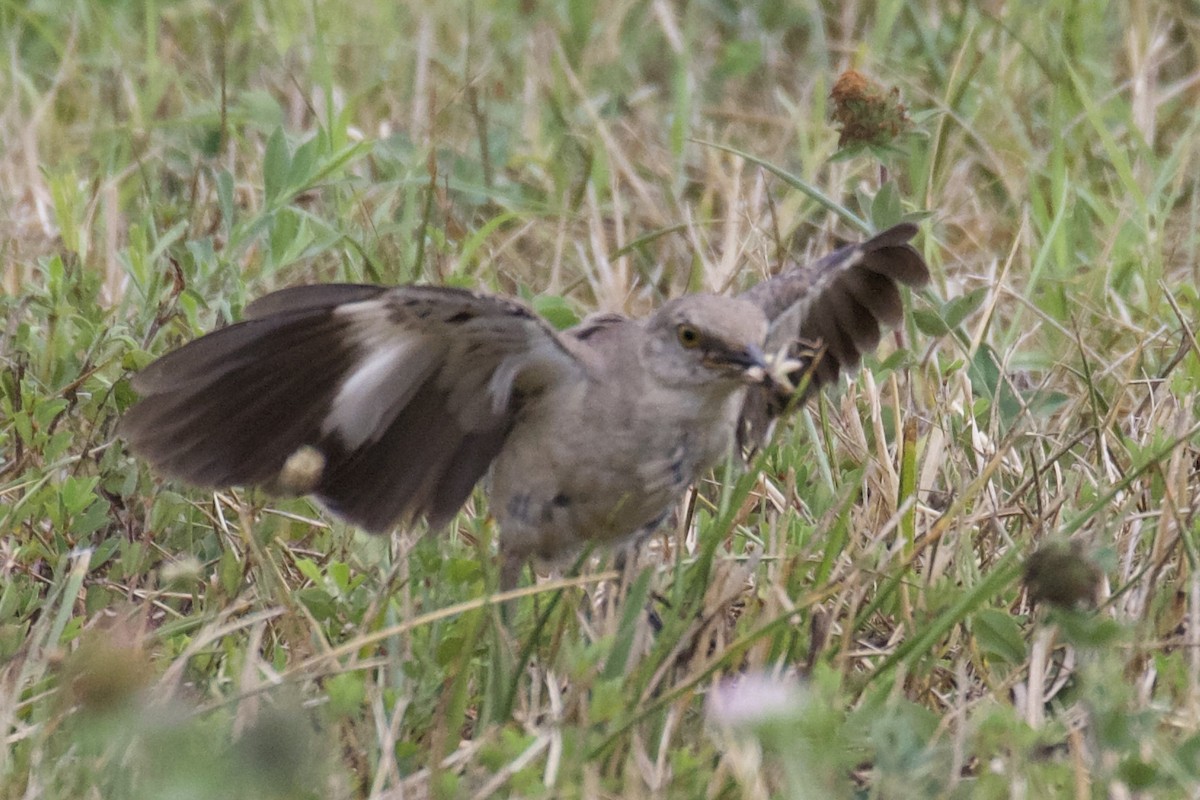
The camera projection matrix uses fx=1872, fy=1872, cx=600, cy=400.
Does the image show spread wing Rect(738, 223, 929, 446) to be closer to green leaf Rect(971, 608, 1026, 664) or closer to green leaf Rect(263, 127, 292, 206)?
green leaf Rect(971, 608, 1026, 664)

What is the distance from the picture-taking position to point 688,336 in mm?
3311

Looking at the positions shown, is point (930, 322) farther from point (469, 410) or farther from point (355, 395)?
point (355, 395)

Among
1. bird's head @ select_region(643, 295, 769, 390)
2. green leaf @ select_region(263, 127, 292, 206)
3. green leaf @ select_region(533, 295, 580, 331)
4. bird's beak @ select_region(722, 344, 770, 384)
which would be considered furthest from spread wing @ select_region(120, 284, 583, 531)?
green leaf @ select_region(263, 127, 292, 206)

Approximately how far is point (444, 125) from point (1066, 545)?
3.71 meters

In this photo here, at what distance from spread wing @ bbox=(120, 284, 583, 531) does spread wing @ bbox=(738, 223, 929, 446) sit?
0.48 m

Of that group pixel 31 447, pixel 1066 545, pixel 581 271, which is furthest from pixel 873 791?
pixel 581 271

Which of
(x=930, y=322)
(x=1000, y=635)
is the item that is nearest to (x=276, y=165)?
(x=930, y=322)

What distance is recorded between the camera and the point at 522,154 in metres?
5.75

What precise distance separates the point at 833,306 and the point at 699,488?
1.80 feet

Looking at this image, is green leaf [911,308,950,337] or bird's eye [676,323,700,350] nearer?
bird's eye [676,323,700,350]

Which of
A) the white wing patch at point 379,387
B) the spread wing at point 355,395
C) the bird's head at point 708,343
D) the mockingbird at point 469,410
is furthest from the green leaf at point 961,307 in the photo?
the white wing patch at point 379,387

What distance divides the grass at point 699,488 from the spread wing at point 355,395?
17 cm

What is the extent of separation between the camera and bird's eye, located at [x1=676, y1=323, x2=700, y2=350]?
330cm

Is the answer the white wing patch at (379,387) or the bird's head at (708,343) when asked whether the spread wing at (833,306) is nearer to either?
the bird's head at (708,343)
